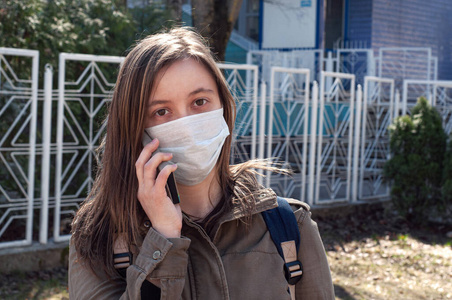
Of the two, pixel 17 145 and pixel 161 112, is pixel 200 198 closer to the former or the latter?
pixel 161 112

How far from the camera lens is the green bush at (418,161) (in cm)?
844

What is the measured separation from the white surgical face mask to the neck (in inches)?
1.1

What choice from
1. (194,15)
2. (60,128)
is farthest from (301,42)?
(60,128)

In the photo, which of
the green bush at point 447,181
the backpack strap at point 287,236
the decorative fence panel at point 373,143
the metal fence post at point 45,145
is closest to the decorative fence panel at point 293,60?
the decorative fence panel at point 373,143

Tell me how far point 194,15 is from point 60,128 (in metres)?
2.71

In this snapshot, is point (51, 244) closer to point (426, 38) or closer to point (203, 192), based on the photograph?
point (203, 192)

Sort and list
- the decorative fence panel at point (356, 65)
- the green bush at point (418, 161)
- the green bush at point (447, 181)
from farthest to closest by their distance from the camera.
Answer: the decorative fence panel at point (356, 65), the green bush at point (418, 161), the green bush at point (447, 181)

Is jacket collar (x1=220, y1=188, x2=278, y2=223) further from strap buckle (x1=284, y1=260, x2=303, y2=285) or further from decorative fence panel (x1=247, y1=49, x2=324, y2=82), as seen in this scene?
decorative fence panel (x1=247, y1=49, x2=324, y2=82)

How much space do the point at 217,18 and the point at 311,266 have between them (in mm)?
6833

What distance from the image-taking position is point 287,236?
5.88 ft

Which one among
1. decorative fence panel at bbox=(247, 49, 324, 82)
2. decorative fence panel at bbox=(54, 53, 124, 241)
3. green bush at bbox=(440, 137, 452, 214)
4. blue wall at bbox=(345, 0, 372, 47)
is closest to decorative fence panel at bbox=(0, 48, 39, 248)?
decorative fence panel at bbox=(54, 53, 124, 241)

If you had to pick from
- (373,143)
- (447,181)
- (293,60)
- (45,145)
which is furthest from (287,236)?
(293,60)

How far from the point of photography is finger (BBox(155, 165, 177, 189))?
1.60 meters

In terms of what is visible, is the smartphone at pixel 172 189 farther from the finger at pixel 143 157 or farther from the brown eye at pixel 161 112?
the brown eye at pixel 161 112
